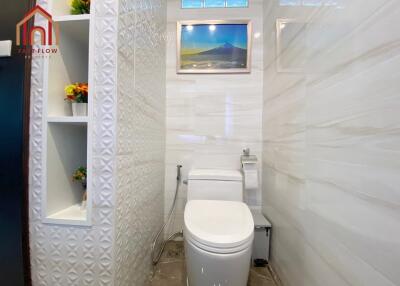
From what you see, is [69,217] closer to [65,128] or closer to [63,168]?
[63,168]

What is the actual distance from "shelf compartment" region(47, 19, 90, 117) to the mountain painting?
83 centimetres

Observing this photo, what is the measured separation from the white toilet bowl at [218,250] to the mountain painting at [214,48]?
125 cm

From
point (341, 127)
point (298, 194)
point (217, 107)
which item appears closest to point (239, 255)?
point (298, 194)

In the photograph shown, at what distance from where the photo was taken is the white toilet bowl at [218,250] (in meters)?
0.87

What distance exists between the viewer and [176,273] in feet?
4.41

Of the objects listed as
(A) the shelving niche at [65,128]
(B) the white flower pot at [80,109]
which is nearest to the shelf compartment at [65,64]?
(A) the shelving niche at [65,128]

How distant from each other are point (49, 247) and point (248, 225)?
36.5 inches

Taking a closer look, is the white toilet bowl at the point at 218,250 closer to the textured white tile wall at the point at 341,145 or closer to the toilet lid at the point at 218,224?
the toilet lid at the point at 218,224

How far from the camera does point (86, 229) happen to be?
0.86 meters

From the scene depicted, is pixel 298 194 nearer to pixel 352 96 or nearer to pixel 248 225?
pixel 248 225

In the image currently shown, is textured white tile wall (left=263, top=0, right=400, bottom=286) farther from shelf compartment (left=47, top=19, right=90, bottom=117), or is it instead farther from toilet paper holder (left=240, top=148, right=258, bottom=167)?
shelf compartment (left=47, top=19, right=90, bottom=117)

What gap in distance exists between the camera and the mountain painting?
1695 mm

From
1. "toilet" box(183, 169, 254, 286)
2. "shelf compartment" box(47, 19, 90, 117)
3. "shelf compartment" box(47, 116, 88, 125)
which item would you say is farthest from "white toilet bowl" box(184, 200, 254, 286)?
"shelf compartment" box(47, 19, 90, 117)

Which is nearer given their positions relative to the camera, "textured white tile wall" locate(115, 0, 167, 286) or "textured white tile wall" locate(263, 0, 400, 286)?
"textured white tile wall" locate(263, 0, 400, 286)
